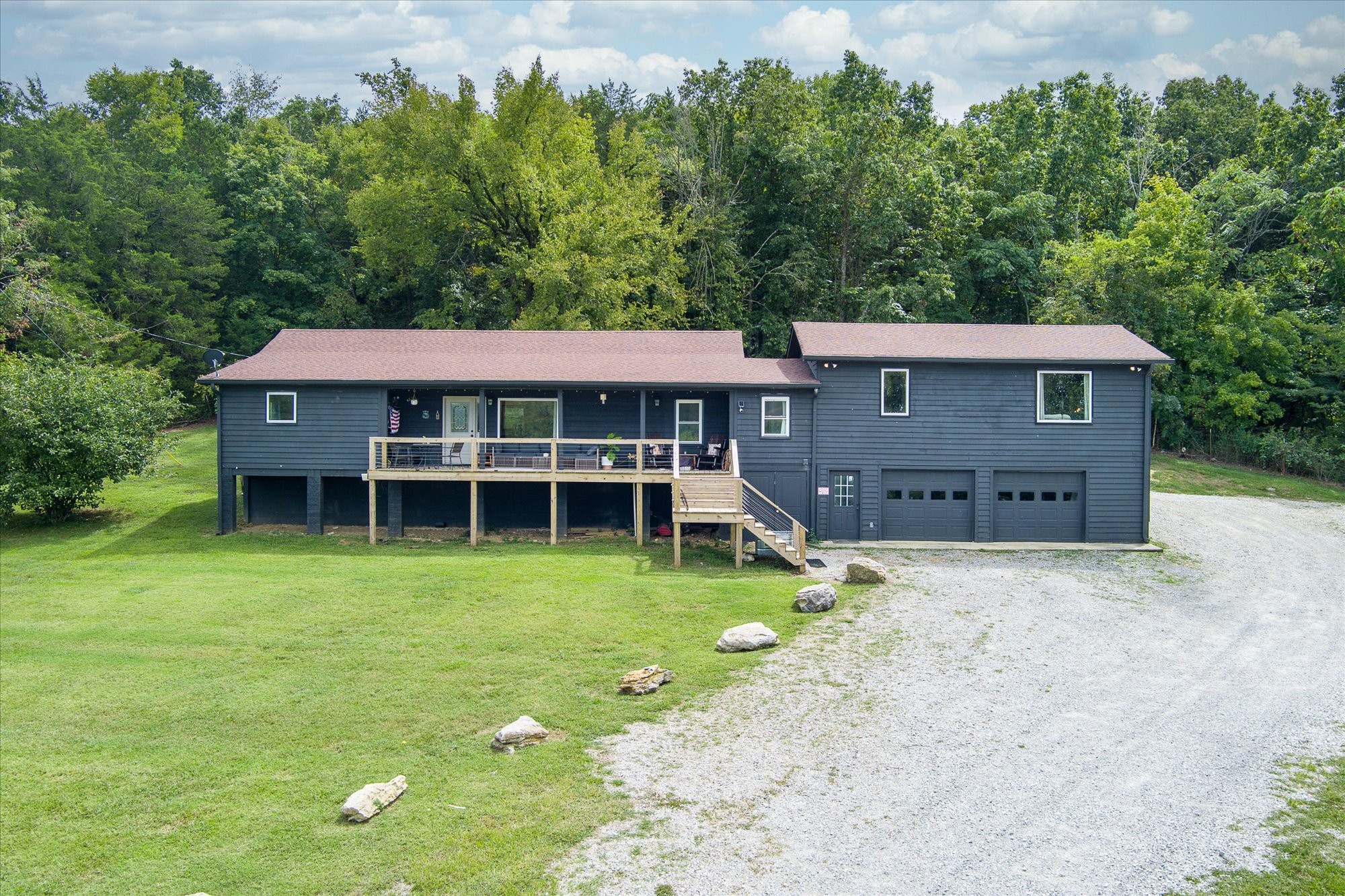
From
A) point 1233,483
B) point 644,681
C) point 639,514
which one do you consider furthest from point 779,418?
point 1233,483

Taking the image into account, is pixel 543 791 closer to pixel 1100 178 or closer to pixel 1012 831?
pixel 1012 831

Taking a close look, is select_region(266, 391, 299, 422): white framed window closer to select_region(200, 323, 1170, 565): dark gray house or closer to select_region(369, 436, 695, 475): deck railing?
select_region(200, 323, 1170, 565): dark gray house

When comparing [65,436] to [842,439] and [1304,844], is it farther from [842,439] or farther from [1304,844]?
[1304,844]

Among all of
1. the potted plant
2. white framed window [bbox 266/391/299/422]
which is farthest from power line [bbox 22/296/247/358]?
the potted plant

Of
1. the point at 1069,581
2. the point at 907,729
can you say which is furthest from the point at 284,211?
the point at 907,729

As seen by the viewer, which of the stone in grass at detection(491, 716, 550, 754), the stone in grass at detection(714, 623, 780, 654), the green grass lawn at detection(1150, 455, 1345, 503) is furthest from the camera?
the green grass lawn at detection(1150, 455, 1345, 503)

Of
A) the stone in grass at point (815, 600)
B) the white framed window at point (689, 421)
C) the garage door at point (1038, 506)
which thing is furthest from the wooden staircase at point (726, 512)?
the garage door at point (1038, 506)
